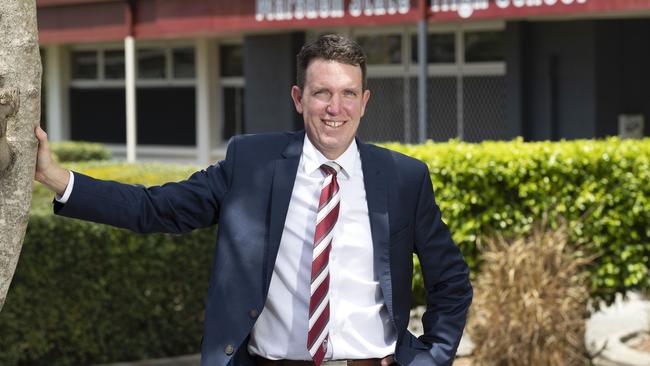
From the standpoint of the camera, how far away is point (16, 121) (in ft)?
9.55

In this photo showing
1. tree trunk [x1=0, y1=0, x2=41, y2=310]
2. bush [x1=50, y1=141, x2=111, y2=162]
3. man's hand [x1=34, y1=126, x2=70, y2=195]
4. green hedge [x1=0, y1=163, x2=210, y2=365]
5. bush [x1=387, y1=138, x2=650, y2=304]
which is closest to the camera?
tree trunk [x1=0, y1=0, x2=41, y2=310]

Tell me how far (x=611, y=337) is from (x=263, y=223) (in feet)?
19.8

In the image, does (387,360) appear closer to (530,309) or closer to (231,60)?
(530,309)

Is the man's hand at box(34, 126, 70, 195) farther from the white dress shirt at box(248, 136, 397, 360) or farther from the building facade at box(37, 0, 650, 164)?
the building facade at box(37, 0, 650, 164)

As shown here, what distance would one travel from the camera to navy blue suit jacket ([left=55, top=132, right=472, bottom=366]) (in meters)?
3.30

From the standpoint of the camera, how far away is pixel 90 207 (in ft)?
10.5

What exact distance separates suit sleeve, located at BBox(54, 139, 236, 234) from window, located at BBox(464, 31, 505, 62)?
11.8m

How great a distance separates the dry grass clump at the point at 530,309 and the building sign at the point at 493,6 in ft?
18.9

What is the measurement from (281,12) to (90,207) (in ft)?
40.4

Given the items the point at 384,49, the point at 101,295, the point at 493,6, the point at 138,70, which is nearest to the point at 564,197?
the point at 101,295

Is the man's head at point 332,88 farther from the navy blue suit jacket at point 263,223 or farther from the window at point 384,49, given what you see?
the window at point 384,49

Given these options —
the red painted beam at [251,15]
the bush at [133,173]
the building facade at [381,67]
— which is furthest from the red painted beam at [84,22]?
the bush at [133,173]

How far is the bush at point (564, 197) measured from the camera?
7586 millimetres

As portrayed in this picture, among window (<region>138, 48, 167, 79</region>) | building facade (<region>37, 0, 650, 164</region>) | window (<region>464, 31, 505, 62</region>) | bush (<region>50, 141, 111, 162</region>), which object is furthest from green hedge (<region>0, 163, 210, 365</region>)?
window (<region>138, 48, 167, 79</region>)
